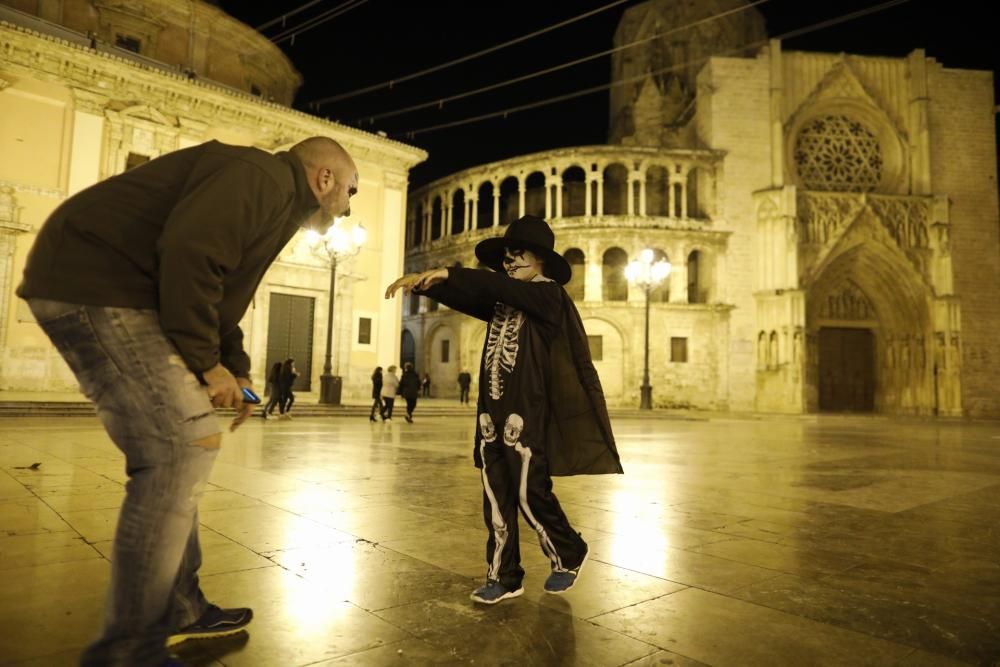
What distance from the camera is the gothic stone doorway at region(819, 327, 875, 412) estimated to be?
31.3 meters

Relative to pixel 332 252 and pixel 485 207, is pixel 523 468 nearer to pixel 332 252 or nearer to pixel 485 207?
pixel 332 252

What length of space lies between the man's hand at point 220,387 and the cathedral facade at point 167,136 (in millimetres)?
19328

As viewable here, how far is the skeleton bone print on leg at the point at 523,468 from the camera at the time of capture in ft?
9.71

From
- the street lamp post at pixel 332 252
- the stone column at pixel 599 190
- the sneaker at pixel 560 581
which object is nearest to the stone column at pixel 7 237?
the street lamp post at pixel 332 252

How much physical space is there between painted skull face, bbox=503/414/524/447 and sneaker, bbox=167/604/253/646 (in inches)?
49.8

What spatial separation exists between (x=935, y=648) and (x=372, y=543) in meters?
2.72

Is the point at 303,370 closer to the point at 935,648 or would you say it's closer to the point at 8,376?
the point at 8,376

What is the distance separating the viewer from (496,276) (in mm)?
2914

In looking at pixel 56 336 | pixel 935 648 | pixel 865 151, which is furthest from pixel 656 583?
pixel 865 151

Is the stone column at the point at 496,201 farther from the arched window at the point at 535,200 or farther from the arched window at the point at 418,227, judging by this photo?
the arched window at the point at 418,227

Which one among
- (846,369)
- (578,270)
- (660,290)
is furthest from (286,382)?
(846,369)

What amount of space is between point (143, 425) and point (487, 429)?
155 cm

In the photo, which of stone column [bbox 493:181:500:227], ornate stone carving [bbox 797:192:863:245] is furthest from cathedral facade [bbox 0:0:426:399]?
ornate stone carving [bbox 797:192:863:245]

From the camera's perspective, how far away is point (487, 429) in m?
3.08
